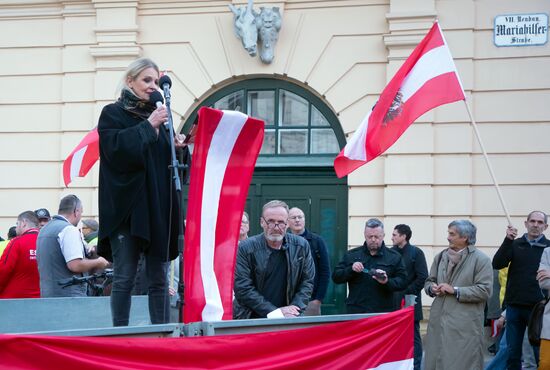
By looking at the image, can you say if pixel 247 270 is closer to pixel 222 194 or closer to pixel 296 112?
pixel 222 194

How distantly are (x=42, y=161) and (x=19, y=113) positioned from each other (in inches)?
33.8

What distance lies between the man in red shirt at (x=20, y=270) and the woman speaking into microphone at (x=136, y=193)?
3284 mm

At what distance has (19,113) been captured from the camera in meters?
14.1

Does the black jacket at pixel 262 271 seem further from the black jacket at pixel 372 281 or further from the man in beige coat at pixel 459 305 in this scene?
the black jacket at pixel 372 281

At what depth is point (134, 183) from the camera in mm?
4945

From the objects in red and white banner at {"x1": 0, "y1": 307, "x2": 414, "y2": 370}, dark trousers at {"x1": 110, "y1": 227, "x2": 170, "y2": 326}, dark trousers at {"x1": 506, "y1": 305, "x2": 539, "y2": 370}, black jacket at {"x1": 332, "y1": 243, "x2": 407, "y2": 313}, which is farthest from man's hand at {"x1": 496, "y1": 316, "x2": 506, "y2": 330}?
red and white banner at {"x1": 0, "y1": 307, "x2": 414, "y2": 370}

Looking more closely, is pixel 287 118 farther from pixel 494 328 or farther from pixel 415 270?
pixel 494 328

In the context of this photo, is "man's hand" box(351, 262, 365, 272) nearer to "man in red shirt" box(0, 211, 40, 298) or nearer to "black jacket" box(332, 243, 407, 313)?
"black jacket" box(332, 243, 407, 313)

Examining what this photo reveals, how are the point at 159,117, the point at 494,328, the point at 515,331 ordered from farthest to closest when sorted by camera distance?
1. the point at 494,328
2. the point at 515,331
3. the point at 159,117

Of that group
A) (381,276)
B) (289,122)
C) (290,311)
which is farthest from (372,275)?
(289,122)

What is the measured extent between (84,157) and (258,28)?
3.42 metres

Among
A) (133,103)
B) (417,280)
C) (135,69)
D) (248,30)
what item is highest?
(248,30)

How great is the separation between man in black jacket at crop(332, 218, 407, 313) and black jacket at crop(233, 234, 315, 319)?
102 inches

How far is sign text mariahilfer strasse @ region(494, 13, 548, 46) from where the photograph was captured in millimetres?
12547
